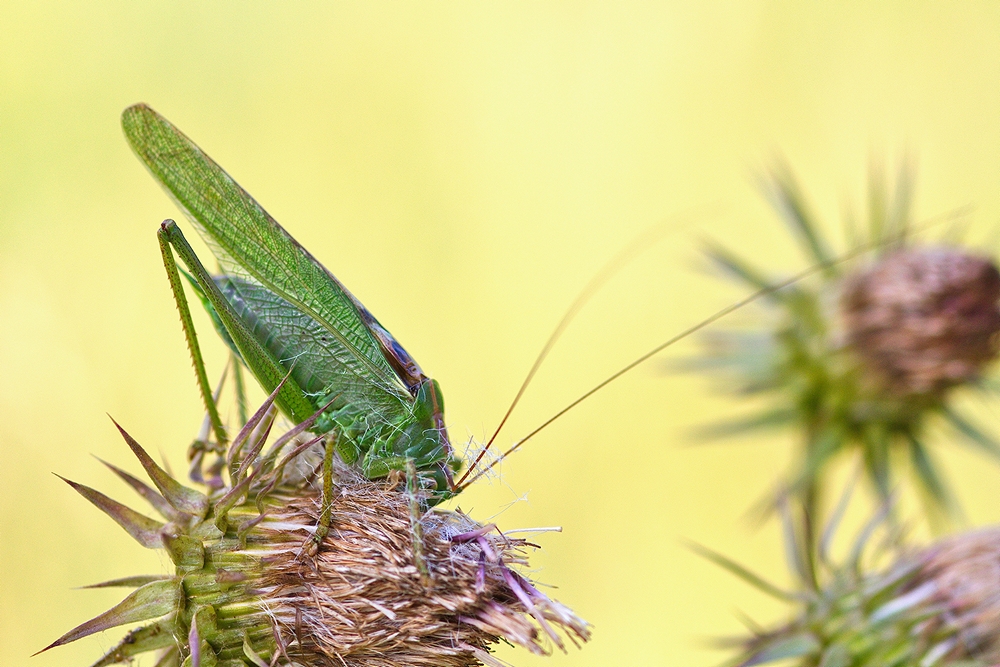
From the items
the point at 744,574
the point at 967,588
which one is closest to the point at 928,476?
the point at 967,588

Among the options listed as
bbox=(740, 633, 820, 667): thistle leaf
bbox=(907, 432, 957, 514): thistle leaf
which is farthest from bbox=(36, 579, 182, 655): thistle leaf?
bbox=(907, 432, 957, 514): thistle leaf

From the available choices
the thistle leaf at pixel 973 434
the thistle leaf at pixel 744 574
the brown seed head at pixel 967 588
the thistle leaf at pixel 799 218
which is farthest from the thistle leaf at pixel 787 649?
the thistle leaf at pixel 799 218

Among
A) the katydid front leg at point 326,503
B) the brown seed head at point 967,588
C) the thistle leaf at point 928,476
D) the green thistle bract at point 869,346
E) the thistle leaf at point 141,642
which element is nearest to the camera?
the thistle leaf at point 141,642

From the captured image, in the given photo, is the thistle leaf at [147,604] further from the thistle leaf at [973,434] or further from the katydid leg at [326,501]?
the thistle leaf at [973,434]

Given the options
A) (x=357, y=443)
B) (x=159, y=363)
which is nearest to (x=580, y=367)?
(x=159, y=363)

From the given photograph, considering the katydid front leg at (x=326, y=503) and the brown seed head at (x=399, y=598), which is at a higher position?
the katydid front leg at (x=326, y=503)

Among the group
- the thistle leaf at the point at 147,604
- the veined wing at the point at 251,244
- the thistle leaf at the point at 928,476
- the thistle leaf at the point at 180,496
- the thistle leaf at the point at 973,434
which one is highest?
the thistle leaf at the point at 973,434

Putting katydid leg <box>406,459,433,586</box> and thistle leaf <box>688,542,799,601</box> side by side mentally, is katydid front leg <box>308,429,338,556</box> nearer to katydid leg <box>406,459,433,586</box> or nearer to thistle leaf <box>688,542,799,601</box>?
katydid leg <box>406,459,433,586</box>
